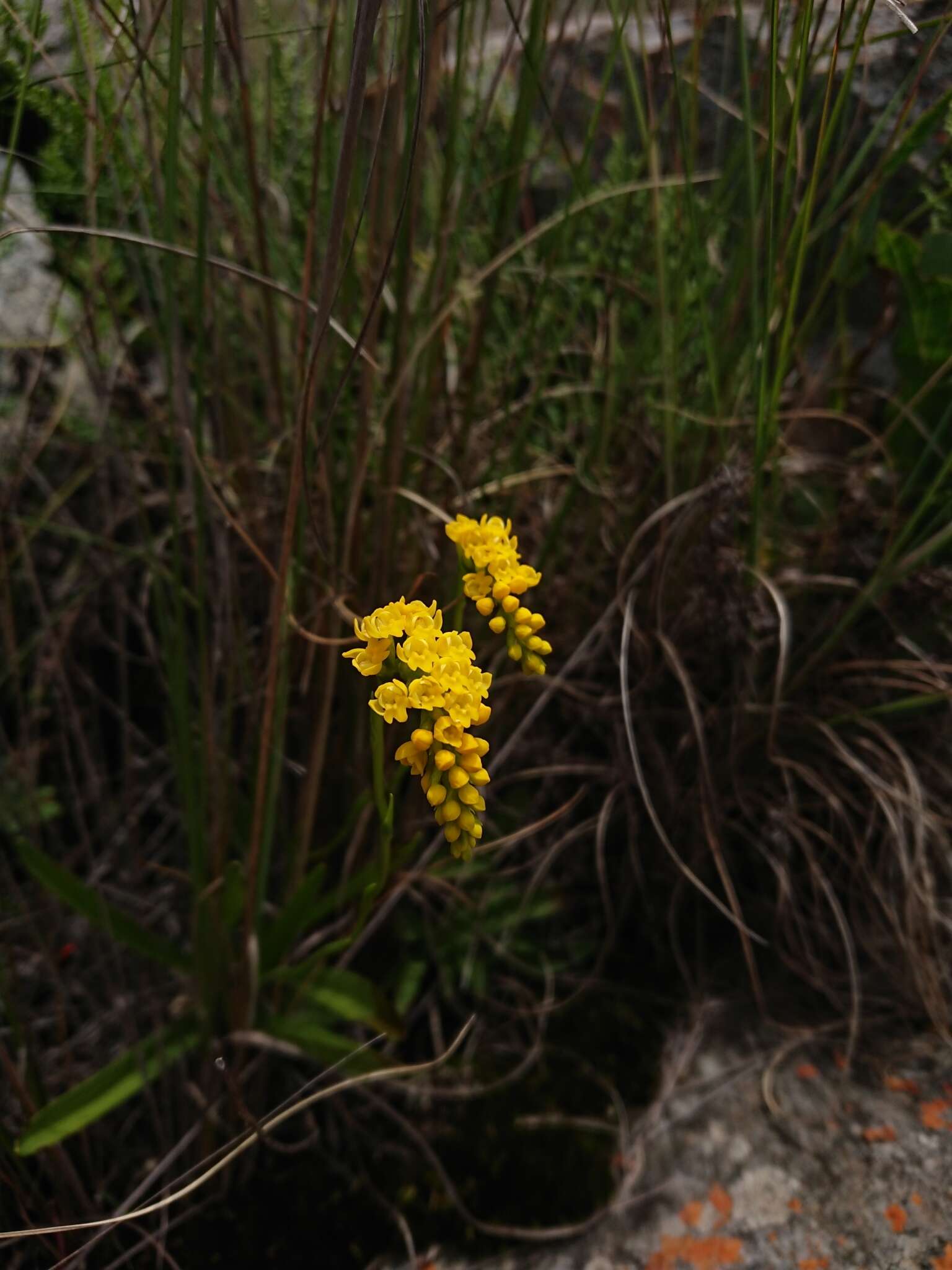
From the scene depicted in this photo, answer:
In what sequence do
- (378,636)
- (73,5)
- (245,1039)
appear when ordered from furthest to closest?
1. (245,1039)
2. (73,5)
3. (378,636)

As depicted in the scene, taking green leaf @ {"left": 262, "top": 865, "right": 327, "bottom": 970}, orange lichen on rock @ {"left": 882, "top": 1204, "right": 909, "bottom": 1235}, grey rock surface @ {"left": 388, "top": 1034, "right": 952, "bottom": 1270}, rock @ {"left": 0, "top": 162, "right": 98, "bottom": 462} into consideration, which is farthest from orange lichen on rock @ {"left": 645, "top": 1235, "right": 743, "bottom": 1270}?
rock @ {"left": 0, "top": 162, "right": 98, "bottom": 462}

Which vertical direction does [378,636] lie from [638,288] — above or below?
below

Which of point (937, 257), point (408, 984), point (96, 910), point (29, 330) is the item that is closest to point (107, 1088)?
point (96, 910)

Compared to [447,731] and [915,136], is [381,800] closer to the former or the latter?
[447,731]

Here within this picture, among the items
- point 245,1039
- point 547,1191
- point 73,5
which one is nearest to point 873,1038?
point 547,1191

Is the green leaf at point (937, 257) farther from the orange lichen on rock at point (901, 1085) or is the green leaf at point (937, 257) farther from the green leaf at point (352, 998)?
the green leaf at point (352, 998)

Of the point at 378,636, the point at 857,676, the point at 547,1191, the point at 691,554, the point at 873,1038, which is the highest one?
the point at 378,636

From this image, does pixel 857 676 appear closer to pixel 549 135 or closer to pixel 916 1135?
pixel 916 1135

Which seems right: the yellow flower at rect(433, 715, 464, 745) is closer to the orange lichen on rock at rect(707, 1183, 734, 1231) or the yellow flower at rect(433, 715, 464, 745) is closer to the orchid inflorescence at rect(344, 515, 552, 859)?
the orchid inflorescence at rect(344, 515, 552, 859)

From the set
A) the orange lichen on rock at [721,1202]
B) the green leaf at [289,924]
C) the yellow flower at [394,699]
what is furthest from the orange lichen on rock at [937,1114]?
the yellow flower at [394,699]
